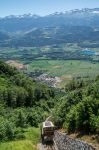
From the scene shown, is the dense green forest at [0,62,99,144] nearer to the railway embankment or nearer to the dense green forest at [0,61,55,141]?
the dense green forest at [0,61,55,141]

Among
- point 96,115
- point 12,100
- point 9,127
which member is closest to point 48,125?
point 9,127

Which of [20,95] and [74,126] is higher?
[74,126]

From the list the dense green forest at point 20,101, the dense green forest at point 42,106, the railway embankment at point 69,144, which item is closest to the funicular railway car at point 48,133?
the dense green forest at point 42,106

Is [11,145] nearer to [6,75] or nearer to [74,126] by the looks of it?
[74,126]

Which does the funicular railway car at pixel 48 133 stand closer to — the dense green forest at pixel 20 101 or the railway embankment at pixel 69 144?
the dense green forest at pixel 20 101

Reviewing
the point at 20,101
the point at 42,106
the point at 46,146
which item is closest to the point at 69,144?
the point at 46,146

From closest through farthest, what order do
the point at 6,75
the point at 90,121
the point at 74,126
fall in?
the point at 90,121 < the point at 74,126 < the point at 6,75

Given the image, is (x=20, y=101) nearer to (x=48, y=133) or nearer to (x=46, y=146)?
(x=48, y=133)
